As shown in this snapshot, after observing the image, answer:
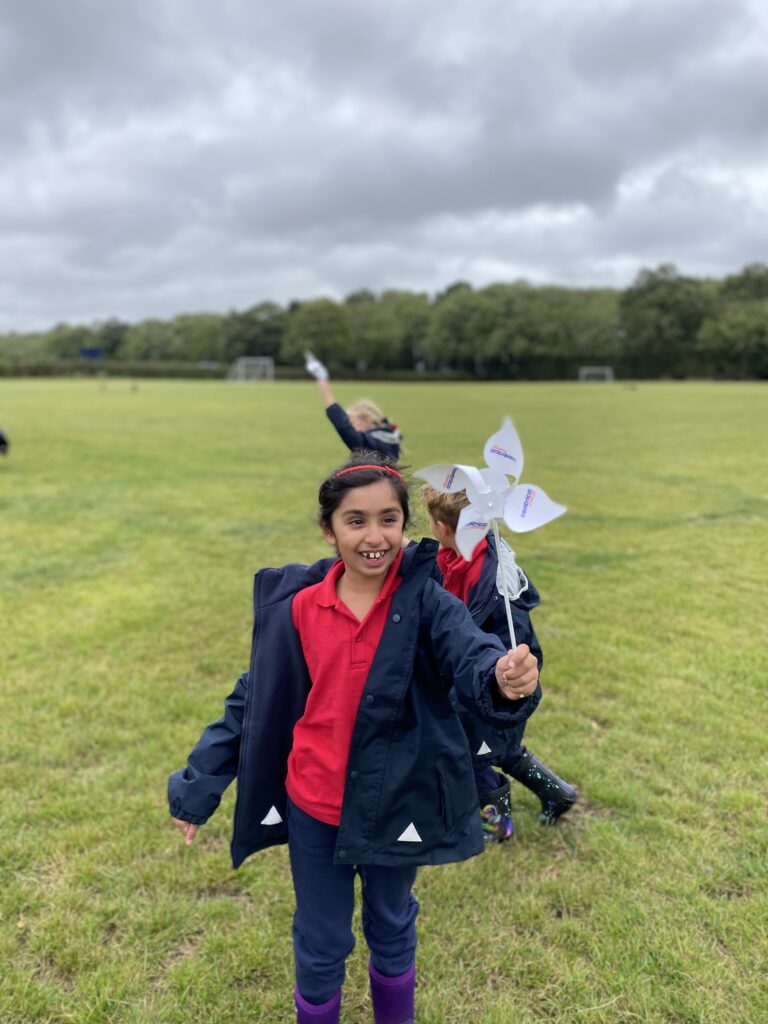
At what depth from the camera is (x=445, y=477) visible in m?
1.87

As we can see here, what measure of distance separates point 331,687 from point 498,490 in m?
0.72

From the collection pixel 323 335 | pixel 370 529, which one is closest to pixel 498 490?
pixel 370 529

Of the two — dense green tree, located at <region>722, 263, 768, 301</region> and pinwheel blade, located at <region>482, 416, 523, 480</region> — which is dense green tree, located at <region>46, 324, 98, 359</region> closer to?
dense green tree, located at <region>722, 263, 768, 301</region>

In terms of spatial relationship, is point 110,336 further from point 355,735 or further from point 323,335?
point 355,735

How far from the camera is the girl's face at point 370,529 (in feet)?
6.23

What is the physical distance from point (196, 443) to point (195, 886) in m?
16.0

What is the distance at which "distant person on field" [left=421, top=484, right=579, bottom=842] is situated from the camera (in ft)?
7.73

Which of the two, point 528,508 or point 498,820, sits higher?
point 528,508

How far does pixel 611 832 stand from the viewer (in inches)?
122

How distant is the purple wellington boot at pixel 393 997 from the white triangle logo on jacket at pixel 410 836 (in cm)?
58

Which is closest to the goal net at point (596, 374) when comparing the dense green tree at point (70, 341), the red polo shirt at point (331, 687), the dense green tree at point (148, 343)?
the dense green tree at point (148, 343)

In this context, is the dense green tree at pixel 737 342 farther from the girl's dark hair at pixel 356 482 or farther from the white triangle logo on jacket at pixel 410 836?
the white triangle logo on jacket at pixel 410 836

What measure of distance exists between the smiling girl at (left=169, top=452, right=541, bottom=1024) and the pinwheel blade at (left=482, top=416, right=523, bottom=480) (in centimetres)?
29

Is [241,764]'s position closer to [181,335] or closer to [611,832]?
[611,832]
